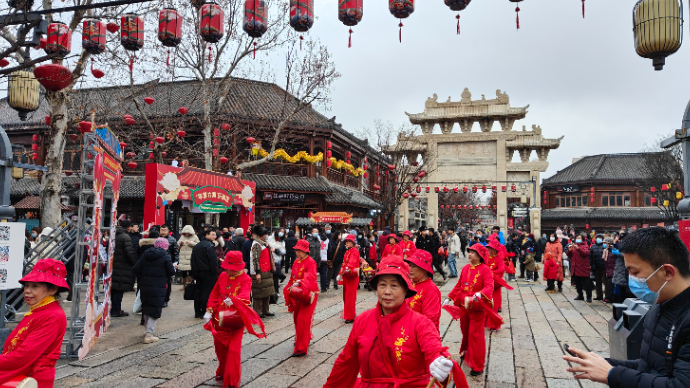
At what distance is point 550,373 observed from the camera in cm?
561

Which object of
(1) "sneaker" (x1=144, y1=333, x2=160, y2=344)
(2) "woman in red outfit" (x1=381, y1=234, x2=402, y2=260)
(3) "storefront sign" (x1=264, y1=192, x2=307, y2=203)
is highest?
(3) "storefront sign" (x1=264, y1=192, x2=307, y2=203)

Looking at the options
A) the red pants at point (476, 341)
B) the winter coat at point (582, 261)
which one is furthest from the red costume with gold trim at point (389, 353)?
the winter coat at point (582, 261)

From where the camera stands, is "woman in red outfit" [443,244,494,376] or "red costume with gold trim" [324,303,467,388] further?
"woman in red outfit" [443,244,494,376]

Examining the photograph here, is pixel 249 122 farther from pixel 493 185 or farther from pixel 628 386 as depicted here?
pixel 628 386

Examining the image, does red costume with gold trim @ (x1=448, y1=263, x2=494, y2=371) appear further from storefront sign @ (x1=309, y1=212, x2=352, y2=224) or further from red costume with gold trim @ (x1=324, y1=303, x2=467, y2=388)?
storefront sign @ (x1=309, y1=212, x2=352, y2=224)

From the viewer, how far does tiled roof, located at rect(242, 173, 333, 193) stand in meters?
22.7

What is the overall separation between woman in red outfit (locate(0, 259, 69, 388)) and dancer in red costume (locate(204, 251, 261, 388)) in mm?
1831

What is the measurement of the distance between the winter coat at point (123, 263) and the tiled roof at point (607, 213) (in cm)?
3956

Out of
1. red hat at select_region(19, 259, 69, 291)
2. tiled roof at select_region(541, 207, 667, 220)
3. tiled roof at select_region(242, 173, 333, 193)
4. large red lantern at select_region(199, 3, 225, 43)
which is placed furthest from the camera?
tiled roof at select_region(541, 207, 667, 220)

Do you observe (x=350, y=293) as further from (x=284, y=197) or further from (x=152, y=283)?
(x=284, y=197)

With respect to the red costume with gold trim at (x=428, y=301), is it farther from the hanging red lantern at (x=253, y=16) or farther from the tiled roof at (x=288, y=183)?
the tiled roof at (x=288, y=183)

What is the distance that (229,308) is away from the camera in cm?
501

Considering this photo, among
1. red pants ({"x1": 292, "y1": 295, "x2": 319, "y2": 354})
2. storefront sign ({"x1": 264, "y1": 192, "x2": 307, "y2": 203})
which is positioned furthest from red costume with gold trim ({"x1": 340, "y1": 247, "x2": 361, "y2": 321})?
storefront sign ({"x1": 264, "y1": 192, "x2": 307, "y2": 203})

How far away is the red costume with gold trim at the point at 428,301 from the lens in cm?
437
